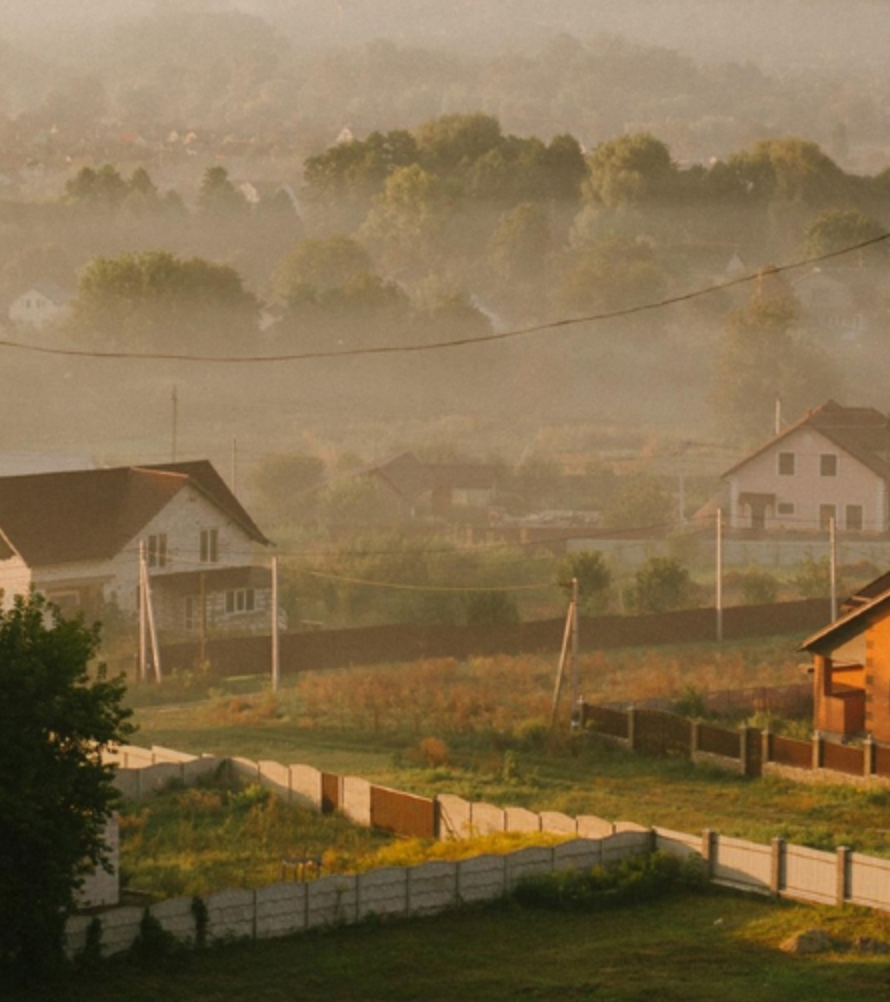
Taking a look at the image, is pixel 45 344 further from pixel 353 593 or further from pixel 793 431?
pixel 353 593

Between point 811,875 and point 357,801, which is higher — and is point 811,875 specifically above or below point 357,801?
below

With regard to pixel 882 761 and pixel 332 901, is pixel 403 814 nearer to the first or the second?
pixel 332 901

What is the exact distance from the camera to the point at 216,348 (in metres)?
138

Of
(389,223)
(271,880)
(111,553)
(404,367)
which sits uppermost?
(389,223)

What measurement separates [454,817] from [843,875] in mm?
6314

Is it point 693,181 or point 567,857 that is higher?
point 693,181

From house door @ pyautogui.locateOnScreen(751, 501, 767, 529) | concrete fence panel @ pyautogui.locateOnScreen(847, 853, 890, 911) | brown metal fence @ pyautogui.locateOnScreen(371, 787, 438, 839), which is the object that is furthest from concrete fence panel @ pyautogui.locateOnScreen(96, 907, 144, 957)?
house door @ pyautogui.locateOnScreen(751, 501, 767, 529)

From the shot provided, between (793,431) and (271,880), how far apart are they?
57.0 meters

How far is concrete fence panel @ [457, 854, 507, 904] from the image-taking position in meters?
25.1

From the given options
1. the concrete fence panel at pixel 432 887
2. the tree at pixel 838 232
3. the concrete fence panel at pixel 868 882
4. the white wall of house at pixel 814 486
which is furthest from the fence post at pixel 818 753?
the tree at pixel 838 232

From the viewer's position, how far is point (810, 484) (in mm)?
80688

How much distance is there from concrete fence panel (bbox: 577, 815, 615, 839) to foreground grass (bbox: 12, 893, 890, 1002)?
197cm

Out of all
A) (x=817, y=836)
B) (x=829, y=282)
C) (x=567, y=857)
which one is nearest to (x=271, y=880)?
(x=567, y=857)

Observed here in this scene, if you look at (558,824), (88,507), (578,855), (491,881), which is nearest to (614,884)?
(578,855)
